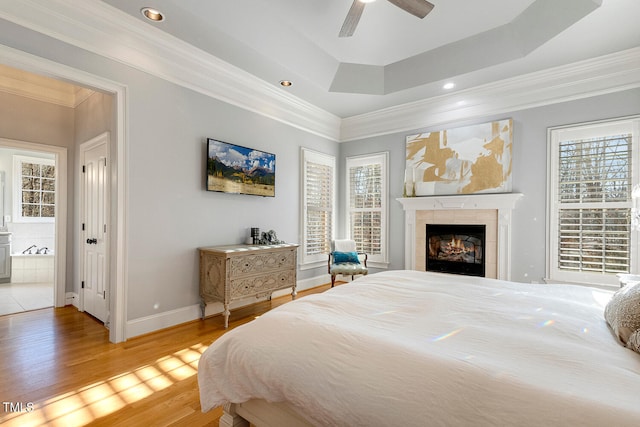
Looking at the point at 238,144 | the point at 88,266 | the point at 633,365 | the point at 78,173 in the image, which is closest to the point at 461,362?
the point at 633,365

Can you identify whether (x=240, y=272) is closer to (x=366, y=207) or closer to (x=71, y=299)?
(x=71, y=299)

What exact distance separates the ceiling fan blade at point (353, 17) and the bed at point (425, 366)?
2307 millimetres

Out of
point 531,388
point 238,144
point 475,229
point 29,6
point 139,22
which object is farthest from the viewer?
point 475,229

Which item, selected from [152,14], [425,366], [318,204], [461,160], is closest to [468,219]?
[461,160]

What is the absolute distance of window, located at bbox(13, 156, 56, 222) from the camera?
6.06 metres

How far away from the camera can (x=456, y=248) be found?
4.57m

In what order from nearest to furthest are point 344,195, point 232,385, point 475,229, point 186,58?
point 232,385 < point 186,58 < point 475,229 < point 344,195

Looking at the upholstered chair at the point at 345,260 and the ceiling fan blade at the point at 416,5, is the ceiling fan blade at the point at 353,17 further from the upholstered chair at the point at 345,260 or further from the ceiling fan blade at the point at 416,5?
the upholstered chair at the point at 345,260

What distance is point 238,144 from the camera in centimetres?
407

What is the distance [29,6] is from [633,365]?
168 inches

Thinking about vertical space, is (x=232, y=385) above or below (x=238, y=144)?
below

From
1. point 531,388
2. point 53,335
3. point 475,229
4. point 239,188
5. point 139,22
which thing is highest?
point 139,22

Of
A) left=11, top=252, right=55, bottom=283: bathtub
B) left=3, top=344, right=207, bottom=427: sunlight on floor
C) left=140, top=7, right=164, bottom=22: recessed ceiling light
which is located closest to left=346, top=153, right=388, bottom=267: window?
left=3, top=344, right=207, bottom=427: sunlight on floor

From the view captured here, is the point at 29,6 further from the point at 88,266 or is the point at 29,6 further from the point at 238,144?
the point at 88,266
